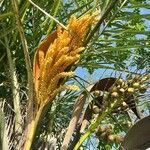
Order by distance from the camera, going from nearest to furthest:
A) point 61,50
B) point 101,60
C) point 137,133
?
point 61,50
point 137,133
point 101,60

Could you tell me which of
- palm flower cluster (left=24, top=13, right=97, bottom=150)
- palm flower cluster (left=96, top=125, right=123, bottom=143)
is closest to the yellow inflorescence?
palm flower cluster (left=24, top=13, right=97, bottom=150)

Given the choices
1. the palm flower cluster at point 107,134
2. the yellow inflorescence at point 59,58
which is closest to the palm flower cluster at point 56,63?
the yellow inflorescence at point 59,58

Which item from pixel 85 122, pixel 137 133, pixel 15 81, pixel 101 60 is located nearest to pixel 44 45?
pixel 15 81

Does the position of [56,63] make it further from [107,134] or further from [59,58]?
[107,134]

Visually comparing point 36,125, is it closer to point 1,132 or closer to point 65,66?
point 1,132

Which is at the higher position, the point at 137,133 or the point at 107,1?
the point at 107,1

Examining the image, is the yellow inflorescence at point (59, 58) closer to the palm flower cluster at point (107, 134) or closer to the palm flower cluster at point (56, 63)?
the palm flower cluster at point (56, 63)

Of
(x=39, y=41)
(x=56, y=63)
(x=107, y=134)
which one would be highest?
(x=39, y=41)

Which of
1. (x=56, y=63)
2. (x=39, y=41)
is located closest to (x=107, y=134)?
(x=56, y=63)
